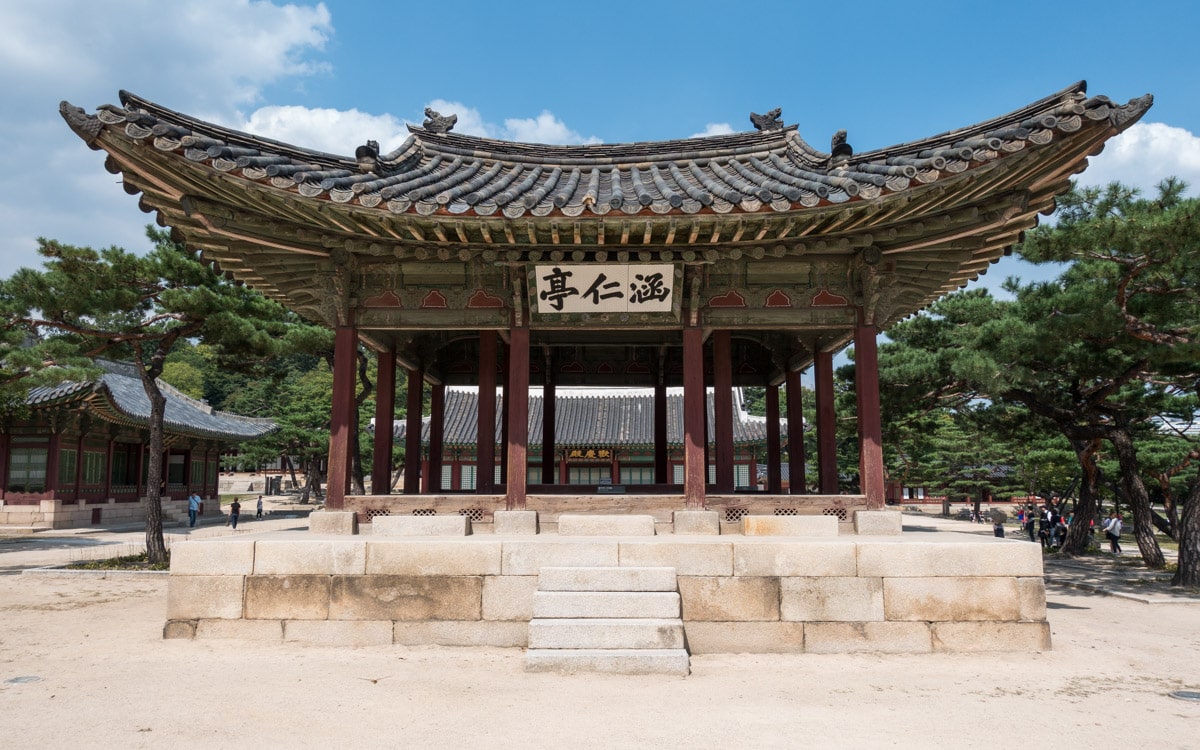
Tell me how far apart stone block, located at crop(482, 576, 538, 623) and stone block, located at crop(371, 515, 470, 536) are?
1.26 meters

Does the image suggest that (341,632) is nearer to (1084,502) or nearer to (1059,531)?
(1084,502)

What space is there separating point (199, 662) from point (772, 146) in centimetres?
1027

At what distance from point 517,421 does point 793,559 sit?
12.5 ft

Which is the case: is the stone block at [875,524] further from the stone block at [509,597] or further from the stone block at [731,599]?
the stone block at [509,597]

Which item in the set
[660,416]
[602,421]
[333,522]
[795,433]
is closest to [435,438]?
[660,416]

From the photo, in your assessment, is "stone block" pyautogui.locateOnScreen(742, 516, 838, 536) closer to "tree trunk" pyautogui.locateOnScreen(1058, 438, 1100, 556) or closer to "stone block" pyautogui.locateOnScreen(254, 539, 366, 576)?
"stone block" pyautogui.locateOnScreen(254, 539, 366, 576)

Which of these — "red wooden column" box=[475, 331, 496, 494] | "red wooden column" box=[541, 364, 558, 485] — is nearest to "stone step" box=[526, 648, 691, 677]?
"red wooden column" box=[475, 331, 496, 494]

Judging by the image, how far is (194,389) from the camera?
233ft

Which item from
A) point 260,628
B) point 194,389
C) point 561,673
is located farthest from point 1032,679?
point 194,389

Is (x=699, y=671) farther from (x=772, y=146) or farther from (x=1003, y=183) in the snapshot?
(x=772, y=146)

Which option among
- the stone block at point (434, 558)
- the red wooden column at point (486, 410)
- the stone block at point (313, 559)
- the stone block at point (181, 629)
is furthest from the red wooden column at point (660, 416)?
the stone block at point (181, 629)

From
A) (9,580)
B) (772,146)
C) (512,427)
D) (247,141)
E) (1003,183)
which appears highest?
(772,146)

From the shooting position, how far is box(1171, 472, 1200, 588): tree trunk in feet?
50.9

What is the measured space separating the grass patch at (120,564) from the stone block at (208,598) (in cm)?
1064
